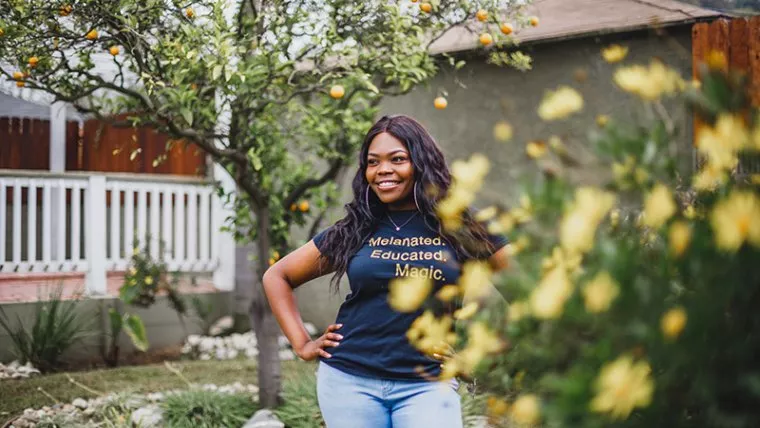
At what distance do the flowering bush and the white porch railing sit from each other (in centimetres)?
696

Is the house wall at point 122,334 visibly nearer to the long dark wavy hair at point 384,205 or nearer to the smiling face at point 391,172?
the long dark wavy hair at point 384,205

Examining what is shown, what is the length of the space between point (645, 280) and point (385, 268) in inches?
74.2

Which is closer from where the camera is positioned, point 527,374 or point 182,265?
point 527,374

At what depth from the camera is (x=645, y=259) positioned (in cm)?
138

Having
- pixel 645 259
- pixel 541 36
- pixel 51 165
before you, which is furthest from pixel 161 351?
pixel 645 259

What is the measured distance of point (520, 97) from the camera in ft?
24.4

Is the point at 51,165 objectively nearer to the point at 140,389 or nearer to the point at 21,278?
the point at 21,278

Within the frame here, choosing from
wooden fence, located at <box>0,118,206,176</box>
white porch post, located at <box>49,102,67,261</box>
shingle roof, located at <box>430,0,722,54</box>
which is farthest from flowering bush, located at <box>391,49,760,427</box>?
white porch post, located at <box>49,102,67,261</box>

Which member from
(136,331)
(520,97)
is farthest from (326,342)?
(136,331)

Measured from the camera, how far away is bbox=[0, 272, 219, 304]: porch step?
7887 millimetres

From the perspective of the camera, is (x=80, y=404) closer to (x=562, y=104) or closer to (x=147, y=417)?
(x=147, y=417)

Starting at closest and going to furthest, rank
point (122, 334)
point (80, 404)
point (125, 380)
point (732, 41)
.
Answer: point (732, 41) < point (80, 404) < point (125, 380) < point (122, 334)

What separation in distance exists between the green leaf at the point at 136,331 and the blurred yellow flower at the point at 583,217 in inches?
A: 281

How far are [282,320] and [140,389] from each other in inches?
135
